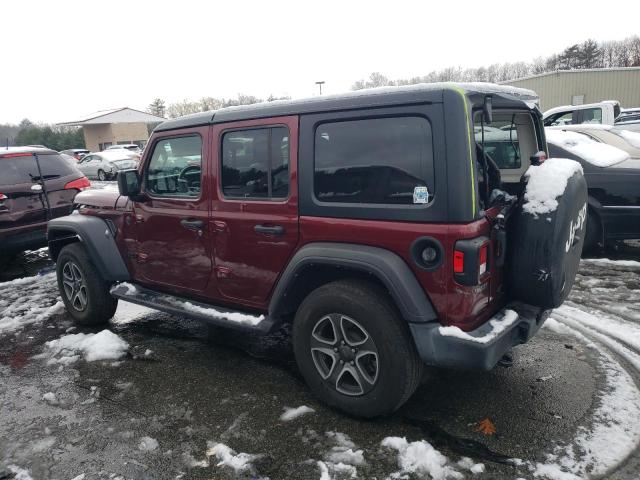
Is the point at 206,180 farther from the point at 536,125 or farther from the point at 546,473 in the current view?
the point at 546,473

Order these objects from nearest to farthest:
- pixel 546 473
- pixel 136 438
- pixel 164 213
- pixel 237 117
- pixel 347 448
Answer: pixel 546 473, pixel 347 448, pixel 136 438, pixel 237 117, pixel 164 213

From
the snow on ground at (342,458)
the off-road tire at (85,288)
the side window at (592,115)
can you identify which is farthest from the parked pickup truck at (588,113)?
the snow on ground at (342,458)

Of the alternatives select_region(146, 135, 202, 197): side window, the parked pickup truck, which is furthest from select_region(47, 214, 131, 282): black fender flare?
the parked pickup truck

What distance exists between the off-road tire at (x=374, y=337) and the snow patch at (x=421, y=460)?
20cm

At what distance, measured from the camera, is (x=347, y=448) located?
2797mm

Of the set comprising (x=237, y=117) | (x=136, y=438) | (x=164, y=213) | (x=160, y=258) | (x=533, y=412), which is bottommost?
(x=533, y=412)

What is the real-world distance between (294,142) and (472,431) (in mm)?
2083

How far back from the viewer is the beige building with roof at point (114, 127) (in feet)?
155

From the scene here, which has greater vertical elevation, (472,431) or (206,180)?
(206,180)

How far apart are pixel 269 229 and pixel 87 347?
7.35ft

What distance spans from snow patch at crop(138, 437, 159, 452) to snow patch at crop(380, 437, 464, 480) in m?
1.33

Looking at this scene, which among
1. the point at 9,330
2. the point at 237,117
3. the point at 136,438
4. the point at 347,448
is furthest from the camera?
the point at 9,330

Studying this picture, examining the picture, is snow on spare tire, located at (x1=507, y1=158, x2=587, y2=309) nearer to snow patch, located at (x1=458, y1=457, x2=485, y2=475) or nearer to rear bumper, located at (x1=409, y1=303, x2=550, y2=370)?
rear bumper, located at (x1=409, y1=303, x2=550, y2=370)

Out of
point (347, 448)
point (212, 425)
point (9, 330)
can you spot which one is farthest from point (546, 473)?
point (9, 330)
